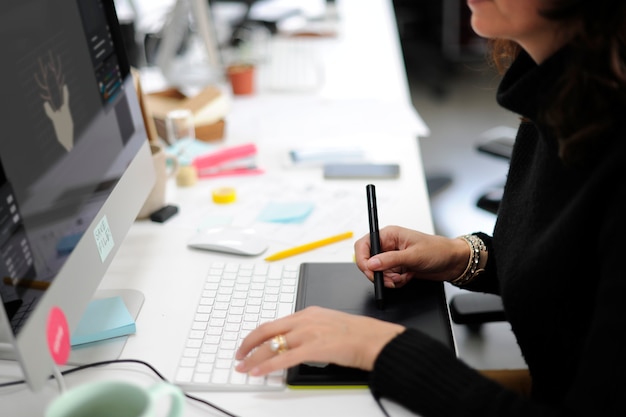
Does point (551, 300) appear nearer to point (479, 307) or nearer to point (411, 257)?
point (411, 257)

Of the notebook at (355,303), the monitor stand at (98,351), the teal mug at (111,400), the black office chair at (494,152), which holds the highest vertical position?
the teal mug at (111,400)

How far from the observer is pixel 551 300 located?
76 centimetres

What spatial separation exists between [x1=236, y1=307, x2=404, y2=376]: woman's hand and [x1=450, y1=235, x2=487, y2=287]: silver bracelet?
279 mm

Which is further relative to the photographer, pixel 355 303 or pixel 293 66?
pixel 293 66

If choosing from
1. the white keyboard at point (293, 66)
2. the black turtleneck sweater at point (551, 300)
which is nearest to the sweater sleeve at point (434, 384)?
the black turtleneck sweater at point (551, 300)

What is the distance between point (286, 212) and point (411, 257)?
32 cm

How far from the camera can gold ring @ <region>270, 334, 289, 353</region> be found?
75 centimetres

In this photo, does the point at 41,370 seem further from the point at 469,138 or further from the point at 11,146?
the point at 469,138

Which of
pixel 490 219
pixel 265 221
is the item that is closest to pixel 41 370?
pixel 265 221

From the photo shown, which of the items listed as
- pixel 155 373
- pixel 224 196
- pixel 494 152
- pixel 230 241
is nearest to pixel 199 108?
pixel 224 196

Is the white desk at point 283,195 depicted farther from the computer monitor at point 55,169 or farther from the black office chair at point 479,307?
the black office chair at point 479,307

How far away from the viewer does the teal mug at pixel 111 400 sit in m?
0.58

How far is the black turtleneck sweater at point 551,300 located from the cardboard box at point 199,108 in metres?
0.84

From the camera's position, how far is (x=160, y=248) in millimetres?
1093
